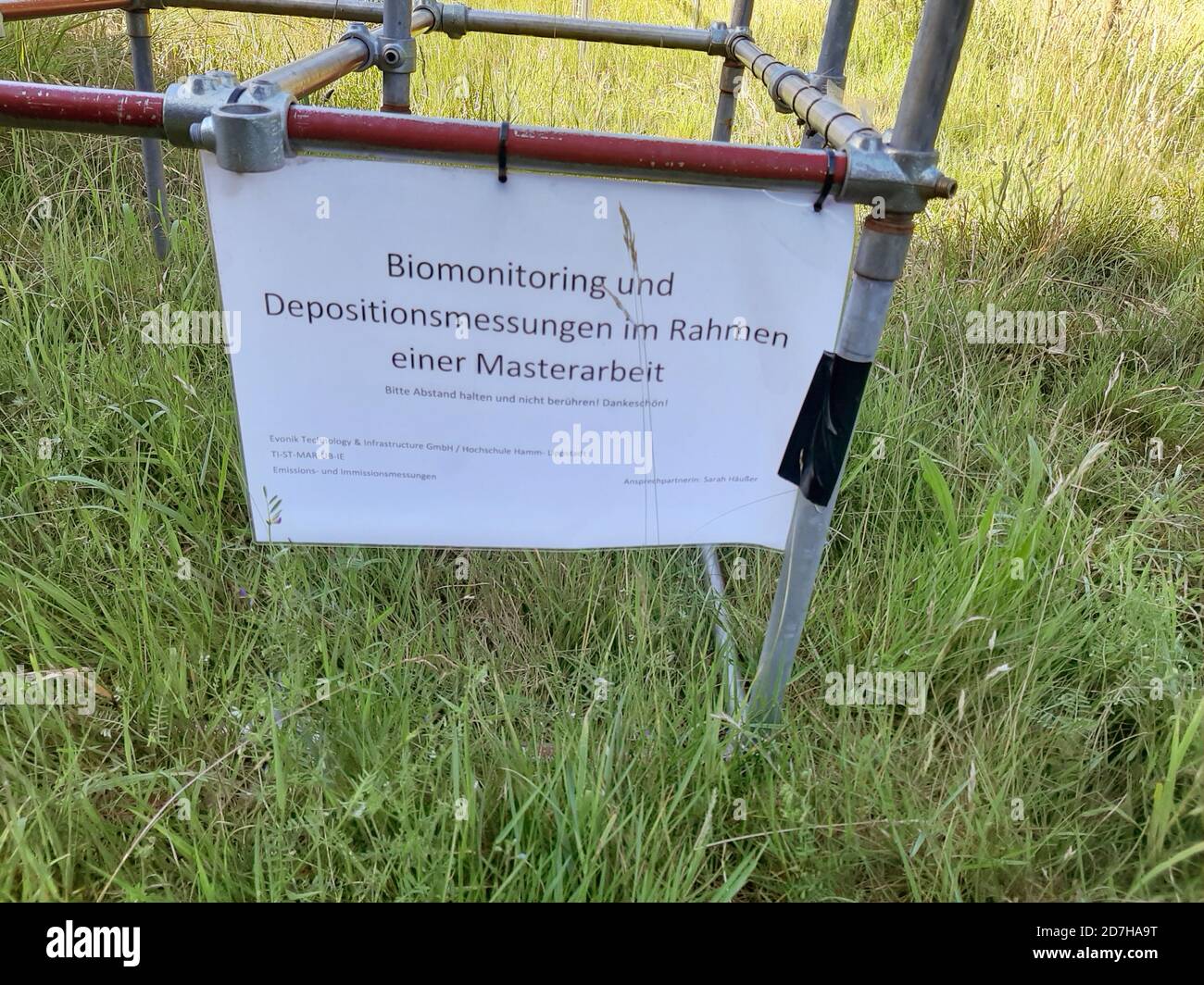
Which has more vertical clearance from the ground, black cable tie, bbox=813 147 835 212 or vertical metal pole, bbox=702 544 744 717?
black cable tie, bbox=813 147 835 212

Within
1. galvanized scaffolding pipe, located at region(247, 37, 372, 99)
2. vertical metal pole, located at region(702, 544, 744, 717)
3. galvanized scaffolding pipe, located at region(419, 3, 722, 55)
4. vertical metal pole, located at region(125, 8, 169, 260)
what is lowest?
vertical metal pole, located at region(702, 544, 744, 717)

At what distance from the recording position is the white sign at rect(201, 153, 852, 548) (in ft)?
3.31

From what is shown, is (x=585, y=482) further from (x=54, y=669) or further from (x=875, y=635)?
(x=54, y=669)

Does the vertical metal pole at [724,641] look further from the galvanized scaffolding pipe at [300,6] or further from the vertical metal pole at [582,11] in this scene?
the vertical metal pole at [582,11]

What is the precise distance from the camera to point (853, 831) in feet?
4.07

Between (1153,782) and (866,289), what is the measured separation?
89cm

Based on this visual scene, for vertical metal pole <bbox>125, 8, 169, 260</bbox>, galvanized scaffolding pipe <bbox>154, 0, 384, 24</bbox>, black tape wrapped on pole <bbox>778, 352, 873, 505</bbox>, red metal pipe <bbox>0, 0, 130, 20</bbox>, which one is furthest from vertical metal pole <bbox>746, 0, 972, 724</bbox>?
vertical metal pole <bbox>125, 8, 169, 260</bbox>

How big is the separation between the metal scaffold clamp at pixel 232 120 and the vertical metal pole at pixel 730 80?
4.52 ft

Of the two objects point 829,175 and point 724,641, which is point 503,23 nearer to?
point 829,175

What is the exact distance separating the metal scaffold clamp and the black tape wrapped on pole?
69cm

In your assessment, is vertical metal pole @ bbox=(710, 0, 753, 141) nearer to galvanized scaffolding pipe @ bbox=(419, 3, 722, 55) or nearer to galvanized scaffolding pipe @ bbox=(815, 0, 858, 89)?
galvanized scaffolding pipe @ bbox=(419, 3, 722, 55)

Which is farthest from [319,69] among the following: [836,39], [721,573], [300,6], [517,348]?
[721,573]

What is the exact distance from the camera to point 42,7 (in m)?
1.52

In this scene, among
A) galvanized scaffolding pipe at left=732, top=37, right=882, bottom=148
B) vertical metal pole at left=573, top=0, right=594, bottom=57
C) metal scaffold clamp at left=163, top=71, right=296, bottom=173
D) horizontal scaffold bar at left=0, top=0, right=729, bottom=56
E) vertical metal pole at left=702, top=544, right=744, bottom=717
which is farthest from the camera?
vertical metal pole at left=573, top=0, right=594, bottom=57
